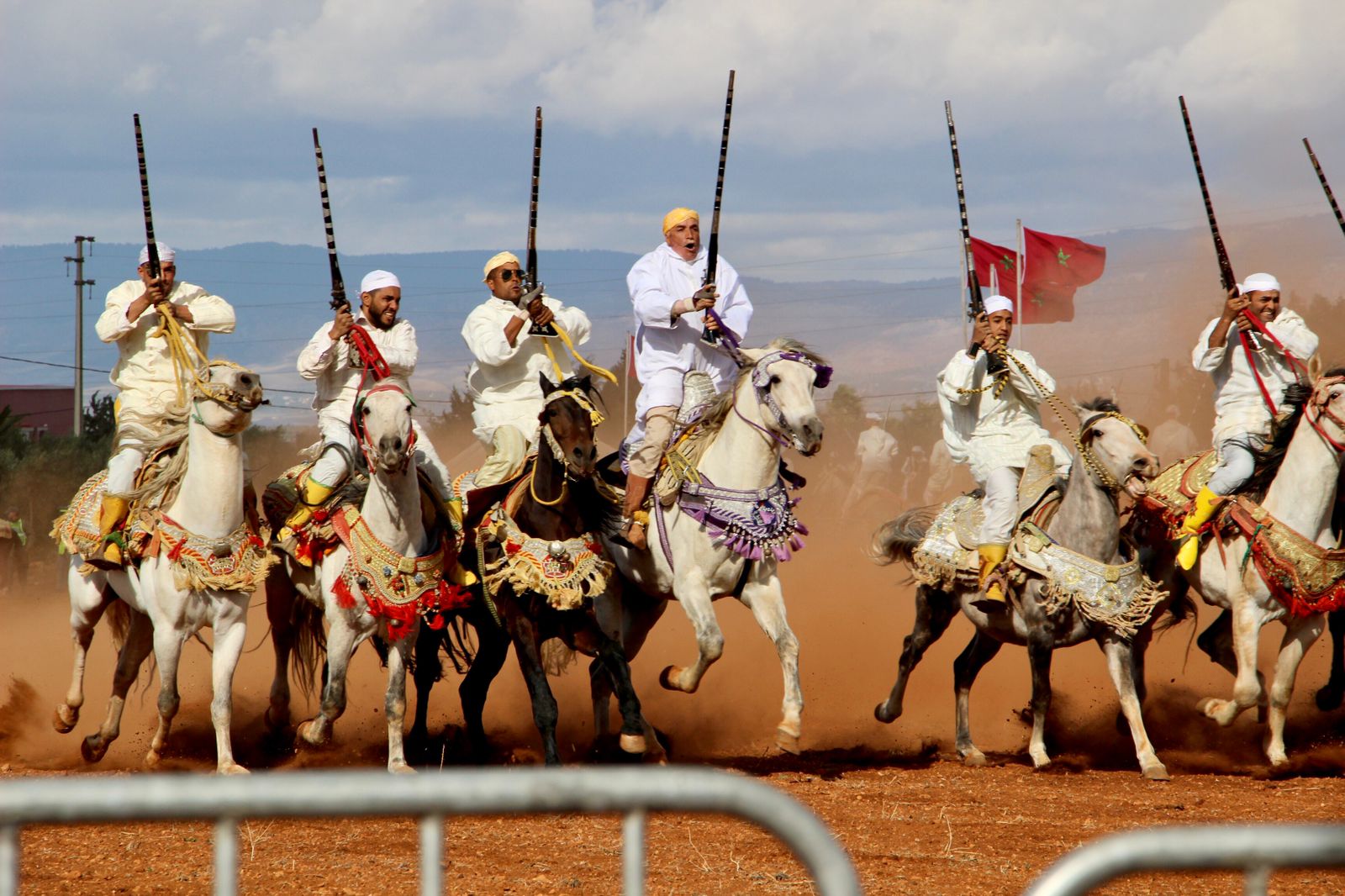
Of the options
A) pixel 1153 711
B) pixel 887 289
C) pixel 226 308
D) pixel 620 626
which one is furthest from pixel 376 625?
pixel 887 289

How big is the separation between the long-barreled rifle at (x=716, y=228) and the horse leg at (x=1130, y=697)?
129 inches

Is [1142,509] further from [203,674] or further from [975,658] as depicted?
[203,674]

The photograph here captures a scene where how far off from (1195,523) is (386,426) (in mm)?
5369

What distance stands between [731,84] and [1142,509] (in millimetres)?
4334

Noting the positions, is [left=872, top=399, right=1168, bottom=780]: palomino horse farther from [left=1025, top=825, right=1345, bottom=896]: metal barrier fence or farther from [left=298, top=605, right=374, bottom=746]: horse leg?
[left=1025, top=825, right=1345, bottom=896]: metal barrier fence

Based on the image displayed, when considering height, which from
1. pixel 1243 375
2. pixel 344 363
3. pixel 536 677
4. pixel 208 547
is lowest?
pixel 536 677

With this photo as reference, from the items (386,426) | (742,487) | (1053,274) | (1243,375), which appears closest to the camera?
(386,426)

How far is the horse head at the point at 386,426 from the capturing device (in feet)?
28.6

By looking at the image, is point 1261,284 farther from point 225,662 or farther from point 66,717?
point 66,717

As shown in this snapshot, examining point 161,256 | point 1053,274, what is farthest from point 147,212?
point 1053,274

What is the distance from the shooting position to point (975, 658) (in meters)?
11.7

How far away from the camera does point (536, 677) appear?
9398 millimetres

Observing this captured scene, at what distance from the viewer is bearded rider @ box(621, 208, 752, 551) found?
33.3 feet

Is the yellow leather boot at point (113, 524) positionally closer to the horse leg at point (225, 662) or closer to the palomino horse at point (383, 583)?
the horse leg at point (225, 662)
